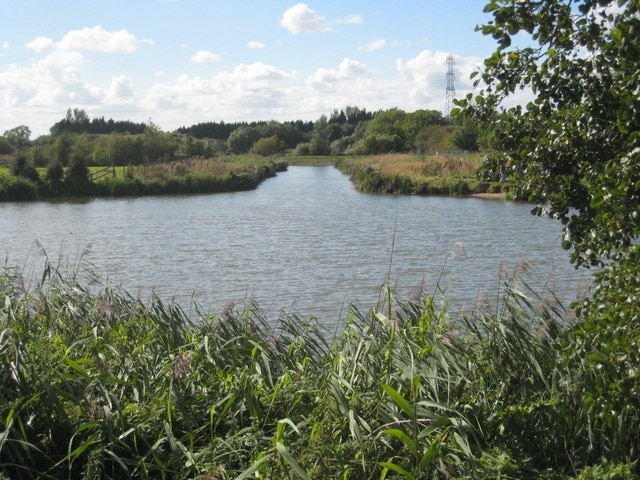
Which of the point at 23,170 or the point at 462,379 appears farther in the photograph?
the point at 23,170

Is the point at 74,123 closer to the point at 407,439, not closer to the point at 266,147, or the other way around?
the point at 266,147

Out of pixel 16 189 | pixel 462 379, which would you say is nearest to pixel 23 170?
pixel 16 189

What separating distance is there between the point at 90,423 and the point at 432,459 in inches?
69.2

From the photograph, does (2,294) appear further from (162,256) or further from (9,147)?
(9,147)

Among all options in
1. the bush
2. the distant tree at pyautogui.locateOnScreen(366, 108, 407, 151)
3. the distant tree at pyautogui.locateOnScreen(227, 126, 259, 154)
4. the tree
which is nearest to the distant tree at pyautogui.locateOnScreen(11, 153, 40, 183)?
the bush

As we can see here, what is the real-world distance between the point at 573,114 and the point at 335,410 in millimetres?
1855

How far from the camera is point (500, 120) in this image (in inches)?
167

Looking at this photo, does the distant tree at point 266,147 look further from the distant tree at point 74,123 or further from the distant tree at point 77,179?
the distant tree at point 77,179

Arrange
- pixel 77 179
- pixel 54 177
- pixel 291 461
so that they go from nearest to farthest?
pixel 291 461, pixel 54 177, pixel 77 179

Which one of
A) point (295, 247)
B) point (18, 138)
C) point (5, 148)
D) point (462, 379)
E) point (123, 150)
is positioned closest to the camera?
point (462, 379)

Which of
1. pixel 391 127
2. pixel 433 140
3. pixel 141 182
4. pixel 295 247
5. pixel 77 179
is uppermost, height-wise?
pixel 391 127

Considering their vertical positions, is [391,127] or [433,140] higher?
[391,127]

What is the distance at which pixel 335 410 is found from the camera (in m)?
3.83

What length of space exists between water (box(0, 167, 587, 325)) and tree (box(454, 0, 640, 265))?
0.45 metres
